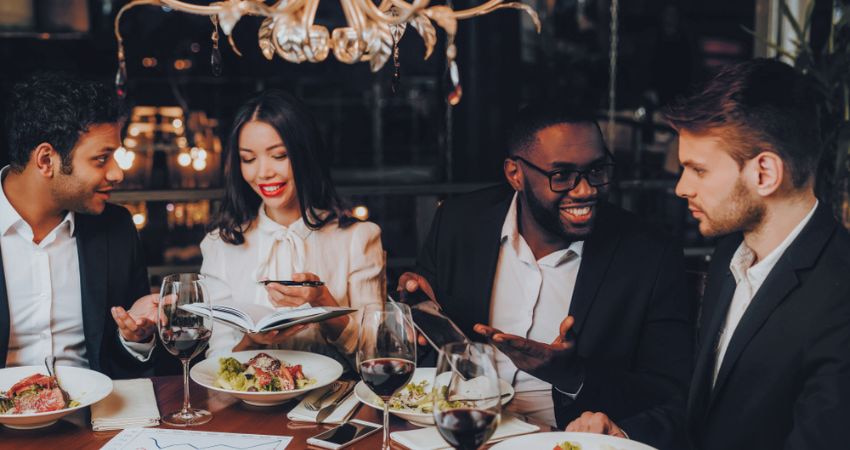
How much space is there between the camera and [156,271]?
147 inches

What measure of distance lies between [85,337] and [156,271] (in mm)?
1319

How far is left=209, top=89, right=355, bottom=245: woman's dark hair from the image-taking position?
8.34 feet

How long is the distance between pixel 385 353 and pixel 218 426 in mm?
454

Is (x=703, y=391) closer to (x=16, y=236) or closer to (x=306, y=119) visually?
(x=306, y=119)

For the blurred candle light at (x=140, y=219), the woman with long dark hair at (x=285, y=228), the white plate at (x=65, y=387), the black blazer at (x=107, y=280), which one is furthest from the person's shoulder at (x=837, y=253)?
the blurred candle light at (x=140, y=219)

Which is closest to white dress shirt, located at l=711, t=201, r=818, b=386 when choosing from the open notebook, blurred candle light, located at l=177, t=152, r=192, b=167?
the open notebook

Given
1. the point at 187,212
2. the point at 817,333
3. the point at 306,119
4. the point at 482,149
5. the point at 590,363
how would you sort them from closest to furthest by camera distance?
the point at 817,333 → the point at 590,363 → the point at 306,119 → the point at 482,149 → the point at 187,212

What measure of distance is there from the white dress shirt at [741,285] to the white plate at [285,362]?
92 centimetres

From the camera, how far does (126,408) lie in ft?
6.02

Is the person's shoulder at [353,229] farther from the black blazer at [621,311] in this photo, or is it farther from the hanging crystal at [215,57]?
the hanging crystal at [215,57]

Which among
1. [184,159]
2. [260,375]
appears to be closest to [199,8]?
[260,375]

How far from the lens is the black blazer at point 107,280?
2.45 metres

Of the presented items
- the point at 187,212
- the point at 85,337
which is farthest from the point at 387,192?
the point at 187,212

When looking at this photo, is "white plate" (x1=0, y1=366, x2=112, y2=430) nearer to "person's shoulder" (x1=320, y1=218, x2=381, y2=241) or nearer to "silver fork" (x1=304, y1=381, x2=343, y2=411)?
"silver fork" (x1=304, y1=381, x2=343, y2=411)
